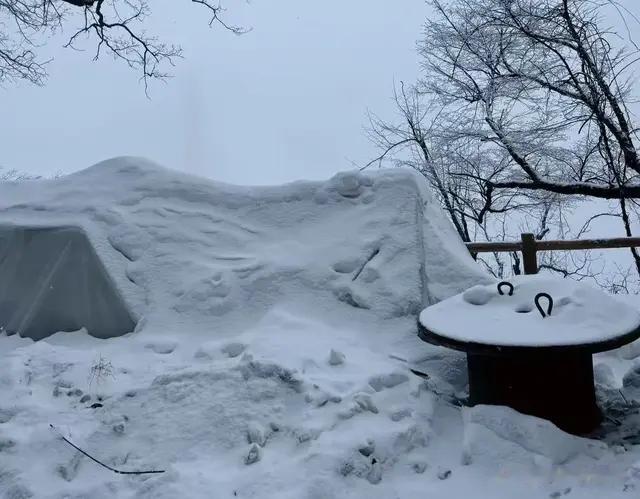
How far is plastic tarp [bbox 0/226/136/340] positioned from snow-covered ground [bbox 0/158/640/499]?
116mm

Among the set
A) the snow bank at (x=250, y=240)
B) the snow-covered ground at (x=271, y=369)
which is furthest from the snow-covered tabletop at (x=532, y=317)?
the snow bank at (x=250, y=240)

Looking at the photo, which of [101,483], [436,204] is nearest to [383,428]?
[101,483]

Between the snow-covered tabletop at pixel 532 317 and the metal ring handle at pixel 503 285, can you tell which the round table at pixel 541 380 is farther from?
the metal ring handle at pixel 503 285

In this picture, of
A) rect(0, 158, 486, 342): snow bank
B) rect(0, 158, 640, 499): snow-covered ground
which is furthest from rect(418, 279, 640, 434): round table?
rect(0, 158, 486, 342): snow bank

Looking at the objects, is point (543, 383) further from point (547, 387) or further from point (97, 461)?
point (97, 461)

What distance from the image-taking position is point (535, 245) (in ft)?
22.1

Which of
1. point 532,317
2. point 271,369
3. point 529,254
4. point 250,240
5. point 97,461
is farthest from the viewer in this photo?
point 529,254

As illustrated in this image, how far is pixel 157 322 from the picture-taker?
4562mm

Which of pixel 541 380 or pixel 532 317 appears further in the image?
pixel 532 317

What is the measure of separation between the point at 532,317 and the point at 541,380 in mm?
354

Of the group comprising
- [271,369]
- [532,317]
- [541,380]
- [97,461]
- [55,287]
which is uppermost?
[55,287]

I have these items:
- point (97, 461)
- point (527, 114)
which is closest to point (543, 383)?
point (97, 461)

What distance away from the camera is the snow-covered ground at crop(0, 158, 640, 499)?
2908 mm

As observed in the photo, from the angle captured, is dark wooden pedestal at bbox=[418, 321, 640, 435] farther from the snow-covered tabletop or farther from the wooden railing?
the wooden railing
